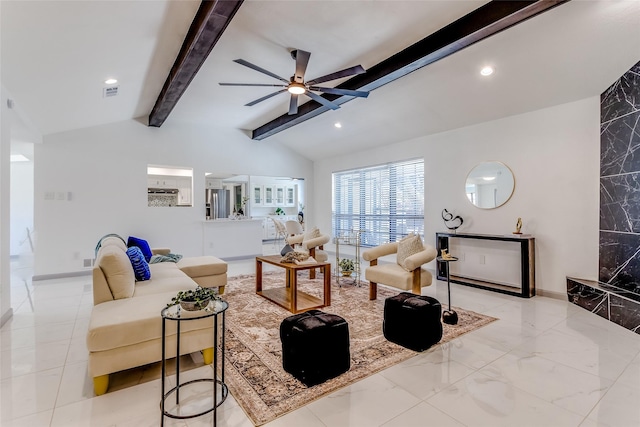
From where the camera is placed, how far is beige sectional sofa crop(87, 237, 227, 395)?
2027 millimetres

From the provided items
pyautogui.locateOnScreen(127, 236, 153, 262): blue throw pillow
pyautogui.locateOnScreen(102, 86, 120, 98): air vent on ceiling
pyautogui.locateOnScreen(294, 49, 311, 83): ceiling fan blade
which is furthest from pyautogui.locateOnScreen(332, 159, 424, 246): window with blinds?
pyautogui.locateOnScreen(102, 86, 120, 98): air vent on ceiling

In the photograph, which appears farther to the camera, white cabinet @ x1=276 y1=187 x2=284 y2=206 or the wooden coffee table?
white cabinet @ x1=276 y1=187 x2=284 y2=206

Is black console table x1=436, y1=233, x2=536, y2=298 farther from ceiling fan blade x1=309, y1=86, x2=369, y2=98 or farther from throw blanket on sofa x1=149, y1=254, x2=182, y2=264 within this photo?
throw blanket on sofa x1=149, y1=254, x2=182, y2=264

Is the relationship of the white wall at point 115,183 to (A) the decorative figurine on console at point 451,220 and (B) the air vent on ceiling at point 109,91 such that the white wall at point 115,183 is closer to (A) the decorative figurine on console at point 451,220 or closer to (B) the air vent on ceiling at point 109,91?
(B) the air vent on ceiling at point 109,91

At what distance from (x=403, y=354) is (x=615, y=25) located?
11.8 feet

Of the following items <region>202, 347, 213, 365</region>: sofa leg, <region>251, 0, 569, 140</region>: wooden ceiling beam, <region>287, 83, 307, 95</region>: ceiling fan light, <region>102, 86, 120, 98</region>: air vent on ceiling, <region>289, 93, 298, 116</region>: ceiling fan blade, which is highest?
<region>251, 0, 569, 140</region>: wooden ceiling beam

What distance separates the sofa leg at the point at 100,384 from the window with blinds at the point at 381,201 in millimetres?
4421

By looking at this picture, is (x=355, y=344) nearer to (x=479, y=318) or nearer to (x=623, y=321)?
(x=479, y=318)

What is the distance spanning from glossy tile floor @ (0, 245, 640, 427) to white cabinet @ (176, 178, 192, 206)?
369 centimetres

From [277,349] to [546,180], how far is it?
424 cm

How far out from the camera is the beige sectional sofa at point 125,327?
2027mm

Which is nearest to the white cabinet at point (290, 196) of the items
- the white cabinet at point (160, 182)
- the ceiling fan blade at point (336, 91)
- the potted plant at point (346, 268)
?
the white cabinet at point (160, 182)

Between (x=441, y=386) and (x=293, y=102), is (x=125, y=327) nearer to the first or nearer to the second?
(x=441, y=386)

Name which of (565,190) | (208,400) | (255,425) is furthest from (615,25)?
(208,400)
